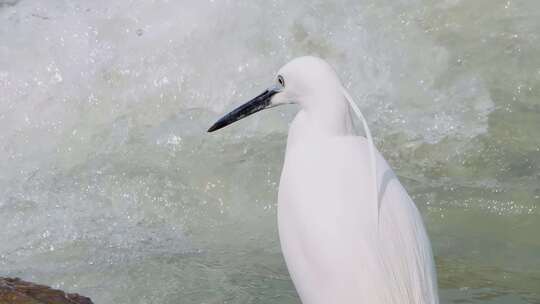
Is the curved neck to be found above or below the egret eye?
below

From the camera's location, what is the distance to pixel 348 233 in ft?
10.6

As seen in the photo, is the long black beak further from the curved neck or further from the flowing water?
the flowing water

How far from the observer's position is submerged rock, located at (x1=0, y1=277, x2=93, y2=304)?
11.8ft

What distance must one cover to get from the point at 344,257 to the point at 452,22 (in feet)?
12.7

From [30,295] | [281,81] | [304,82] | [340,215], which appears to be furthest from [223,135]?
[340,215]

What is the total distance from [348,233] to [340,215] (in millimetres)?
69

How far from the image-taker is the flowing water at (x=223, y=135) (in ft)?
16.0

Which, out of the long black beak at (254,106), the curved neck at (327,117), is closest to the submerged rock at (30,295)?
the long black beak at (254,106)

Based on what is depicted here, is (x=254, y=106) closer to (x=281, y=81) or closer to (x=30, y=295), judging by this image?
(x=281, y=81)

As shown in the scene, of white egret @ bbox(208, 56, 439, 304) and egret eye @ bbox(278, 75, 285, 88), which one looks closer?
white egret @ bbox(208, 56, 439, 304)

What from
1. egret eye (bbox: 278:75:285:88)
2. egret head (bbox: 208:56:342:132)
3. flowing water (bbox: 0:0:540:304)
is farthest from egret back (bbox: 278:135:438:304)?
flowing water (bbox: 0:0:540:304)

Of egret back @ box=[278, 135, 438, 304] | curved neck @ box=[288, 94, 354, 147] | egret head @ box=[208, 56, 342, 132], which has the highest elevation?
egret head @ box=[208, 56, 342, 132]

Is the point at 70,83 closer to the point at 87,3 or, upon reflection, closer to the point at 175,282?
the point at 87,3

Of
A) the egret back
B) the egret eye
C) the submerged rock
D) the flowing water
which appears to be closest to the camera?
the egret back
